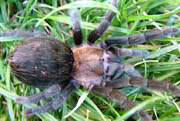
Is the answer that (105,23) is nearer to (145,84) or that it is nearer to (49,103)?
(145,84)

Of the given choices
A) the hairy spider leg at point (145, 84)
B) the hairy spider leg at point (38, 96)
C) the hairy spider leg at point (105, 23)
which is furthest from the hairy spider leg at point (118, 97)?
the hairy spider leg at point (105, 23)

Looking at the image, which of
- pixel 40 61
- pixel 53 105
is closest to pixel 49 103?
pixel 53 105

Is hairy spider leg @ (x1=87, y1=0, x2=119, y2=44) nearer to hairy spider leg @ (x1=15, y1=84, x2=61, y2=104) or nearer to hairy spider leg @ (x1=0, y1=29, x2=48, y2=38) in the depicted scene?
hairy spider leg @ (x1=0, y1=29, x2=48, y2=38)

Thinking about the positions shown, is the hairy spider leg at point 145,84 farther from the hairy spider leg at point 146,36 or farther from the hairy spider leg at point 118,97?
the hairy spider leg at point 146,36

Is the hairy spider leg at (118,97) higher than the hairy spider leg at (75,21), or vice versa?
the hairy spider leg at (75,21)

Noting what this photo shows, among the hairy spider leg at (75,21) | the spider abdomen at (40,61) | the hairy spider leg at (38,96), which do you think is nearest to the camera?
the spider abdomen at (40,61)

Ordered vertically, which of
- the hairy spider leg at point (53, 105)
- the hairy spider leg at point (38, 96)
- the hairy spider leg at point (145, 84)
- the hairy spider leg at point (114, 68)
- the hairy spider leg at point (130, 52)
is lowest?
the hairy spider leg at point (53, 105)

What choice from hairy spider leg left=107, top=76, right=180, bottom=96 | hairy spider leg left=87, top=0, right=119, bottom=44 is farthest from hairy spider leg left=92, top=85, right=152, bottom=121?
hairy spider leg left=87, top=0, right=119, bottom=44
